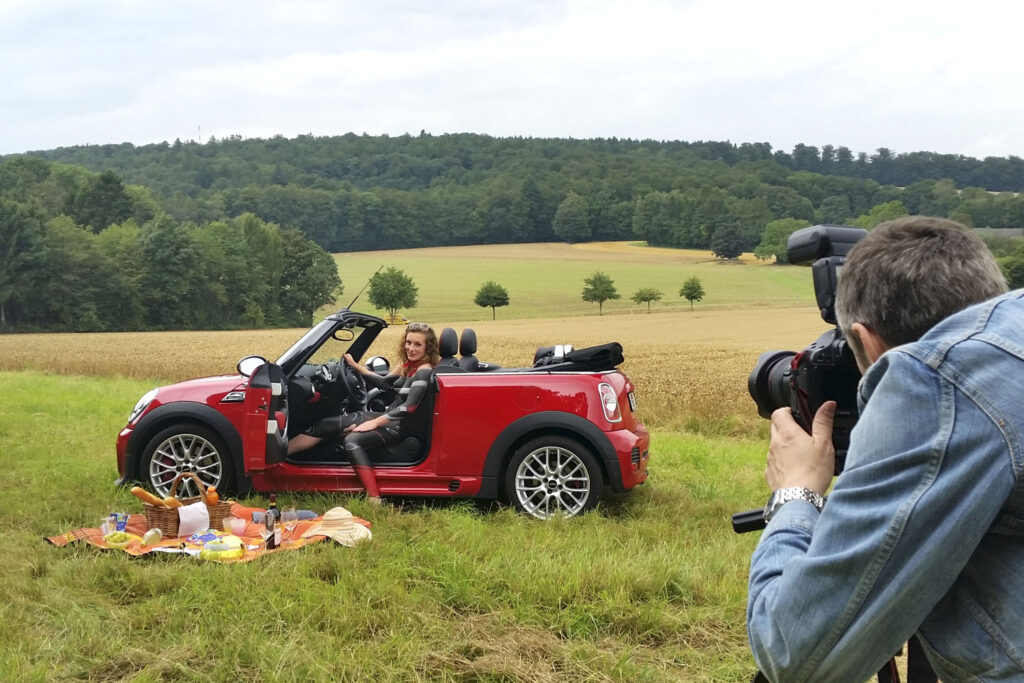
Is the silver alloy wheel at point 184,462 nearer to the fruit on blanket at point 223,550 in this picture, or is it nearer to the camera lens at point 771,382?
the fruit on blanket at point 223,550

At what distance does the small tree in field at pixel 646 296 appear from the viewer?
2463 inches

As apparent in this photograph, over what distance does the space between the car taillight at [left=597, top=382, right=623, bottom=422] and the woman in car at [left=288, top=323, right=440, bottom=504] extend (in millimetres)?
1236

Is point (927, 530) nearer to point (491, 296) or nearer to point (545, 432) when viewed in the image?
point (545, 432)

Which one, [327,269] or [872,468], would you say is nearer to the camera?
[872,468]

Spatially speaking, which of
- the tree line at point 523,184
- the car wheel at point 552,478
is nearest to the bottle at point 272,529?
the car wheel at point 552,478

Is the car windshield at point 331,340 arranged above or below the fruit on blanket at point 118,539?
above

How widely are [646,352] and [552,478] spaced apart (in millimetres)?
22112

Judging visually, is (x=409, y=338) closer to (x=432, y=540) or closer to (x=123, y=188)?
(x=432, y=540)

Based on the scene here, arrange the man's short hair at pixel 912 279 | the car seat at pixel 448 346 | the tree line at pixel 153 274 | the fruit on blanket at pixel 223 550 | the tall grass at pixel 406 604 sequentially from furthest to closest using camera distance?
the tree line at pixel 153 274 < the car seat at pixel 448 346 < the fruit on blanket at pixel 223 550 < the tall grass at pixel 406 604 < the man's short hair at pixel 912 279

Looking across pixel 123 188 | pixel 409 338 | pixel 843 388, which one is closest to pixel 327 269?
pixel 123 188

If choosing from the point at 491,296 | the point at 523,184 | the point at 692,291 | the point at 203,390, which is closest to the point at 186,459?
the point at 203,390

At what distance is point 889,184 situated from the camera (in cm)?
6725

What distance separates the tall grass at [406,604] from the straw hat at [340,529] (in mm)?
128

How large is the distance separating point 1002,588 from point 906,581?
14 centimetres
